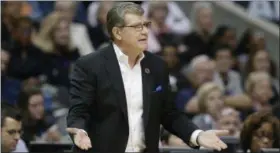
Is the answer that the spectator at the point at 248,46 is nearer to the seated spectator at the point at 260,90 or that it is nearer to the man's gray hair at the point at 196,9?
the man's gray hair at the point at 196,9

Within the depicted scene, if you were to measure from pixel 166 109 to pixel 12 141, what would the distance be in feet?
5.14

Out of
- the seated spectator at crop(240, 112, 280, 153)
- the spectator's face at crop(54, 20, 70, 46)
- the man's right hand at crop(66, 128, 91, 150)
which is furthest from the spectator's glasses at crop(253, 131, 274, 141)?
→ the spectator's face at crop(54, 20, 70, 46)

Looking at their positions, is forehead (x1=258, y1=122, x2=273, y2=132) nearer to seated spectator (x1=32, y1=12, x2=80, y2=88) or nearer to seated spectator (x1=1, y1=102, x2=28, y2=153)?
seated spectator (x1=1, y1=102, x2=28, y2=153)

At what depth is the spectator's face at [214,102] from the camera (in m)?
8.37

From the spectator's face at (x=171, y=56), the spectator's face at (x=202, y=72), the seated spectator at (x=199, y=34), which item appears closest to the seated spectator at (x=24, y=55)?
the spectator's face at (x=171, y=56)

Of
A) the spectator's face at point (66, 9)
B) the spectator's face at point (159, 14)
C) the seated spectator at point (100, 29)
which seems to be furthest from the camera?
the spectator's face at point (159, 14)

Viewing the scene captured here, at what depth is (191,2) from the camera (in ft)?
36.7

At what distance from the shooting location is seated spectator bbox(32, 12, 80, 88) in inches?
359

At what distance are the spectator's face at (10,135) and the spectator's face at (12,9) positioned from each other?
11.1ft

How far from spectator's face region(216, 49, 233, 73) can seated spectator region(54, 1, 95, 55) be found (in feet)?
5.00

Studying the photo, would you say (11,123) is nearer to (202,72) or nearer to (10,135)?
(10,135)

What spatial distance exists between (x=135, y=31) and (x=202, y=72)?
444 cm

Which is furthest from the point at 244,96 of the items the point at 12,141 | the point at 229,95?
the point at 12,141

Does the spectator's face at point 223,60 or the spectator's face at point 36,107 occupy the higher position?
the spectator's face at point 223,60
